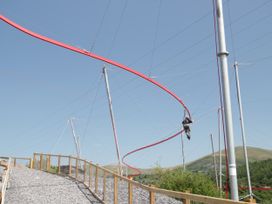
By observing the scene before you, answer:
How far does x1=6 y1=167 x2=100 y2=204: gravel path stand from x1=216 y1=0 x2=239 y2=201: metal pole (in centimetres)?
953

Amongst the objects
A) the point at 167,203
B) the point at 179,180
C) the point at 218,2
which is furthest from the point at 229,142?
the point at 179,180

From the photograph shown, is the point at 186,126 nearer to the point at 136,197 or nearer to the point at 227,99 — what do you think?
the point at 136,197

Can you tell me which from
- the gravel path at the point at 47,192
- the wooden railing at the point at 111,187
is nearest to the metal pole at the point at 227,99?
the wooden railing at the point at 111,187

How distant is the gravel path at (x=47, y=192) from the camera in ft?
56.9

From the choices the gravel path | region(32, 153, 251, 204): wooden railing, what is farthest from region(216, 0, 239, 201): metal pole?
the gravel path

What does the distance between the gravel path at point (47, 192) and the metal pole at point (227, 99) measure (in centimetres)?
953

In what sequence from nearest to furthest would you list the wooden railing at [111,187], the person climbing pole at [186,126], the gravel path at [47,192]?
the wooden railing at [111,187]
the person climbing pole at [186,126]
the gravel path at [47,192]

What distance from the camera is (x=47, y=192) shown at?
19.8 metres

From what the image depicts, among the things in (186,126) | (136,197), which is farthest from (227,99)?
(186,126)

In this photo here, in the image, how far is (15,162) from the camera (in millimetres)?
Result: 40438

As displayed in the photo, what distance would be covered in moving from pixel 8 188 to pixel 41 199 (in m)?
4.24

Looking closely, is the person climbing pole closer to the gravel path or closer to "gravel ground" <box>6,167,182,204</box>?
"gravel ground" <box>6,167,182,204</box>

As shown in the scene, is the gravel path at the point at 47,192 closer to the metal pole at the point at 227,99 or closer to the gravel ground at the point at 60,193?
the gravel ground at the point at 60,193

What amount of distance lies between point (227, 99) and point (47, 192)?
13269 mm
